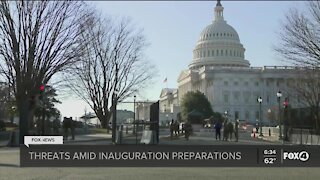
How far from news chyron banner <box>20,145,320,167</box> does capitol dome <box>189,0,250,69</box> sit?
165m

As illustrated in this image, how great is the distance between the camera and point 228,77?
166 metres

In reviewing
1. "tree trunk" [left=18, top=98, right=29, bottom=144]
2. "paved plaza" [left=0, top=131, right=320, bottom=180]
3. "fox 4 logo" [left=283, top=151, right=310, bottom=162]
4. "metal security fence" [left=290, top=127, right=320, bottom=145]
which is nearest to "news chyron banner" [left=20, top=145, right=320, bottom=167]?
"fox 4 logo" [left=283, top=151, right=310, bottom=162]

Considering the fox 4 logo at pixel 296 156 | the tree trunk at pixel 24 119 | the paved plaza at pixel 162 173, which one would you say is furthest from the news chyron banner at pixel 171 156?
the tree trunk at pixel 24 119

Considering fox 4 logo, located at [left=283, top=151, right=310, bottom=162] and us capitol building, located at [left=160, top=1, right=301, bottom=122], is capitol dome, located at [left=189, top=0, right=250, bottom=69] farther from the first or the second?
fox 4 logo, located at [left=283, top=151, right=310, bottom=162]

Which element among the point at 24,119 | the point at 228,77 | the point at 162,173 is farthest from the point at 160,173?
the point at 228,77

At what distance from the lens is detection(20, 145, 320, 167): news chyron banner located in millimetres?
14359

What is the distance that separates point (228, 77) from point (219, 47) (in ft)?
54.4

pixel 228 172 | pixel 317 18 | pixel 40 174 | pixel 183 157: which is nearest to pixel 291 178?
pixel 228 172

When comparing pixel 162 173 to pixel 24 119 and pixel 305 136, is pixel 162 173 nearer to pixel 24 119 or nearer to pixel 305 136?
pixel 24 119

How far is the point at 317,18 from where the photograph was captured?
31031 millimetres

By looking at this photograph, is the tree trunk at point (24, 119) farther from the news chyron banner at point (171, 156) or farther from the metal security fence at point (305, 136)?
the news chyron banner at point (171, 156)

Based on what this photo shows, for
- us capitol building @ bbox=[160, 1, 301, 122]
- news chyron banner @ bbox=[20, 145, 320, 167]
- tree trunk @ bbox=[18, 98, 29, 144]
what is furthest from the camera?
us capitol building @ bbox=[160, 1, 301, 122]

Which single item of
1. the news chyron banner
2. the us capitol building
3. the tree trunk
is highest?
the us capitol building

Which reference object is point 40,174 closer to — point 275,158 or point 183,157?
point 183,157
